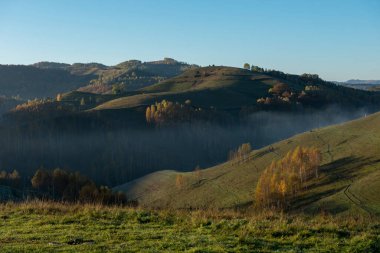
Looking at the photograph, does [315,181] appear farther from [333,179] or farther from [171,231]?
[171,231]

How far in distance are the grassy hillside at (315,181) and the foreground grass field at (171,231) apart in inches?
1909

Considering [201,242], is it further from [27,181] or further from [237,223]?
[27,181]

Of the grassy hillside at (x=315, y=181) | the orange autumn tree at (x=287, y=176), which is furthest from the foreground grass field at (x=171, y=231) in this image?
the orange autumn tree at (x=287, y=176)

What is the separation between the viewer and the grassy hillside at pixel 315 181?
75.9 meters

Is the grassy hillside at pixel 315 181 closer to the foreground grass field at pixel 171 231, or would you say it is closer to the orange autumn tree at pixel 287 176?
the orange autumn tree at pixel 287 176

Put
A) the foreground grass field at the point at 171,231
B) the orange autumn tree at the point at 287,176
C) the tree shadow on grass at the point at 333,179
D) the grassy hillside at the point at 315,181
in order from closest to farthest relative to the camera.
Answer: the foreground grass field at the point at 171,231 → the grassy hillside at the point at 315,181 → the tree shadow on grass at the point at 333,179 → the orange autumn tree at the point at 287,176

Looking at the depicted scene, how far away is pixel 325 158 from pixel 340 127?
2607cm

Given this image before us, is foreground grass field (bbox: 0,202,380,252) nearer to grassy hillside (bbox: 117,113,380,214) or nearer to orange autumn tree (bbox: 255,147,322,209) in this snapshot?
grassy hillside (bbox: 117,113,380,214)

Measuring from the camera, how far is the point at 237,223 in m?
17.9

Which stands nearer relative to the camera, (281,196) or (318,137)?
(281,196)

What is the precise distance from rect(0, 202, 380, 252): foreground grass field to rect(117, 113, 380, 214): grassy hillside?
159 feet

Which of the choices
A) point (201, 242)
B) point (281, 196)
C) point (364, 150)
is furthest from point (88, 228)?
point (364, 150)

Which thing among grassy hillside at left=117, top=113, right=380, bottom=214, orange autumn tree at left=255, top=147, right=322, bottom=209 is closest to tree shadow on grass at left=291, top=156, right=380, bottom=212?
grassy hillside at left=117, top=113, right=380, bottom=214

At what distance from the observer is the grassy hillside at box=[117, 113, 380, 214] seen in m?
75.9
